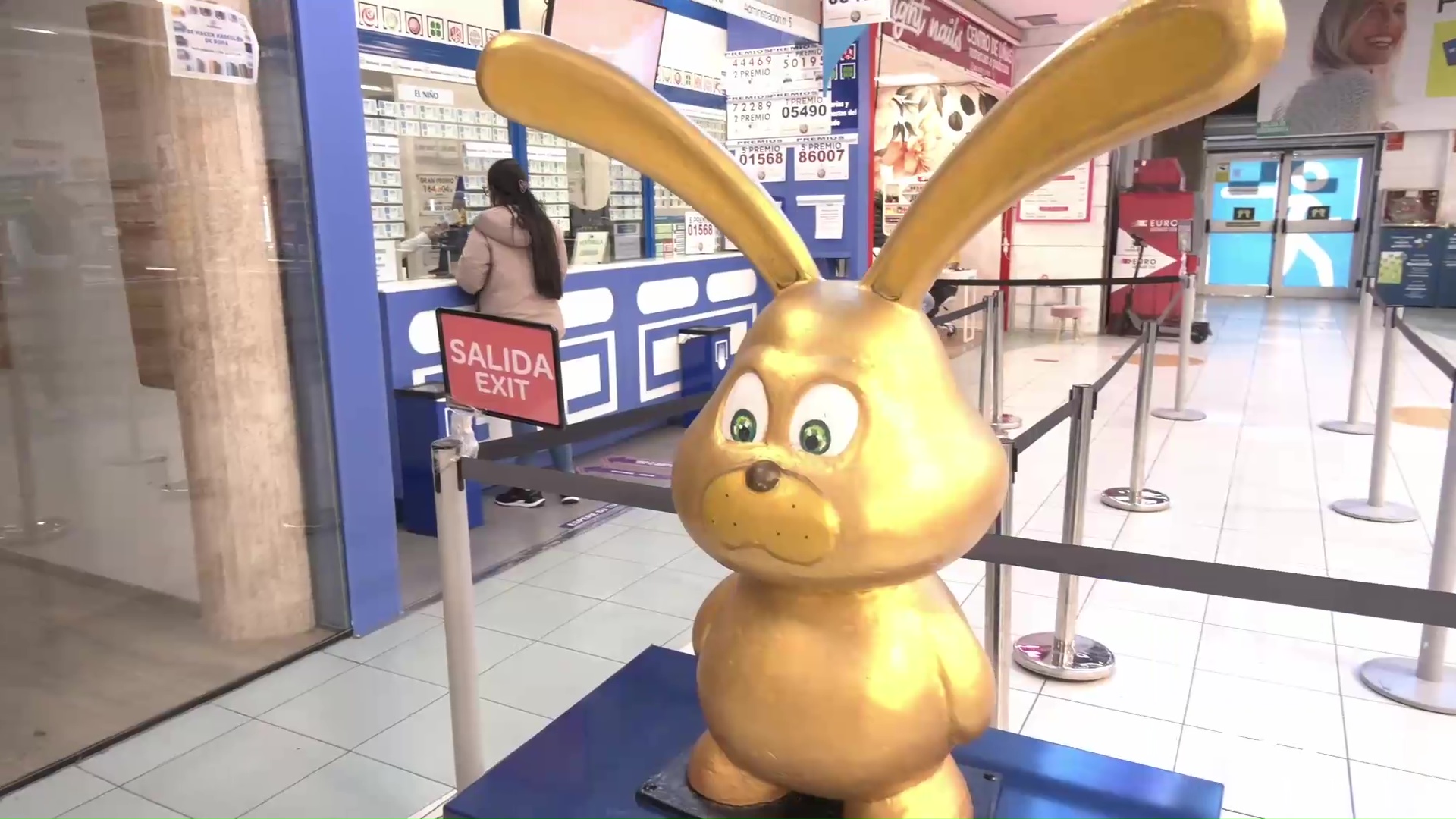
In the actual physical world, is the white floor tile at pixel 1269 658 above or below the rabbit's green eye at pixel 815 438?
below

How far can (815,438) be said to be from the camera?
1112mm

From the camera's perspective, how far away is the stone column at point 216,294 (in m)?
2.74

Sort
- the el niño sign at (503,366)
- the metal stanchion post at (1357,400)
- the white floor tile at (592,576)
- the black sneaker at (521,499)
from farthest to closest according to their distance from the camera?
1. the metal stanchion post at (1357,400)
2. the black sneaker at (521,499)
3. the white floor tile at (592,576)
4. the el niño sign at (503,366)

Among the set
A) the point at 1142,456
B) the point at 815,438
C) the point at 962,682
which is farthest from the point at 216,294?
the point at 1142,456

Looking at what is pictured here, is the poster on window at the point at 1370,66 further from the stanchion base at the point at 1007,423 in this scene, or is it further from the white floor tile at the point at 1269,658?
the white floor tile at the point at 1269,658

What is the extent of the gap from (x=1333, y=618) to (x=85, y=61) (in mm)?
4230

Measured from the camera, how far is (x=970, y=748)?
1541 millimetres

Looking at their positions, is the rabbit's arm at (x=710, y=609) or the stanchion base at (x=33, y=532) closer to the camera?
the rabbit's arm at (x=710, y=609)

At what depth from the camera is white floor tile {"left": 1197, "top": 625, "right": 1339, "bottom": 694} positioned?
2814 millimetres

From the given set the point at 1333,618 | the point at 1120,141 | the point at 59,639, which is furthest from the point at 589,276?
the point at 1120,141

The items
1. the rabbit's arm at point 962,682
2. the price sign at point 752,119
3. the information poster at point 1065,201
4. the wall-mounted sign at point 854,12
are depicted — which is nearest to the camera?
the rabbit's arm at point 962,682

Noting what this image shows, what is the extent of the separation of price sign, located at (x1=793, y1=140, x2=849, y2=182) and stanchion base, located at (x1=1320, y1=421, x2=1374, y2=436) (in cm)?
317

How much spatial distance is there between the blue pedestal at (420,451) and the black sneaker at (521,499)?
0.26 m

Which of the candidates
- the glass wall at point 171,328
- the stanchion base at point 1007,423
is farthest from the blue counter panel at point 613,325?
the stanchion base at point 1007,423
